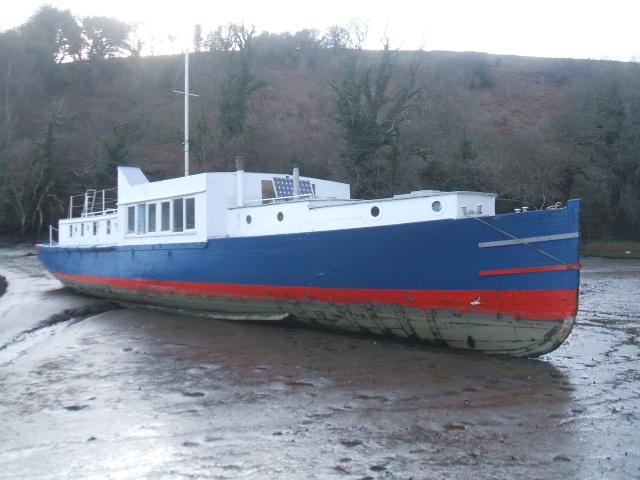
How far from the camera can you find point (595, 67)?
61312mm

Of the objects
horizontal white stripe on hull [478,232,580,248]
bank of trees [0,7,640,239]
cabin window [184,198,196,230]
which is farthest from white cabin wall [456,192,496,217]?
bank of trees [0,7,640,239]

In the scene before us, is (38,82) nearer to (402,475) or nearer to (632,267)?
(632,267)

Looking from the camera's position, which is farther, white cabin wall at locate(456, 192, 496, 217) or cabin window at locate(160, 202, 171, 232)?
cabin window at locate(160, 202, 171, 232)

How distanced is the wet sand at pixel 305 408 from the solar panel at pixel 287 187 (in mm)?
3068

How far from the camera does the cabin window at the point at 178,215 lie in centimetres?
1210

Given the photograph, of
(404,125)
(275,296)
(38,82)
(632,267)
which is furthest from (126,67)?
(275,296)

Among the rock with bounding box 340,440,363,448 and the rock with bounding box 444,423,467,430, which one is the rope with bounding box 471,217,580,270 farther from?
the rock with bounding box 340,440,363,448

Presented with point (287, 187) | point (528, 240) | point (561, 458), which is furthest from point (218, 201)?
point (561, 458)

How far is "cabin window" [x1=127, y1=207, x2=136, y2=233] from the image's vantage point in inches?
543

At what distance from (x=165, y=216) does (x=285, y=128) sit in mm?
31972

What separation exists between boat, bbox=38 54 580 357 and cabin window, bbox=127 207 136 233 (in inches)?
13.9

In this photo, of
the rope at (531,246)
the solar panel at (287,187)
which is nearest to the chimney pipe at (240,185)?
the solar panel at (287,187)

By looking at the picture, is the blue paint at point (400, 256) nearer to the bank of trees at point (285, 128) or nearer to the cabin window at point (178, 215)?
the cabin window at point (178, 215)

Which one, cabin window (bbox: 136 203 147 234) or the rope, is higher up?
cabin window (bbox: 136 203 147 234)
